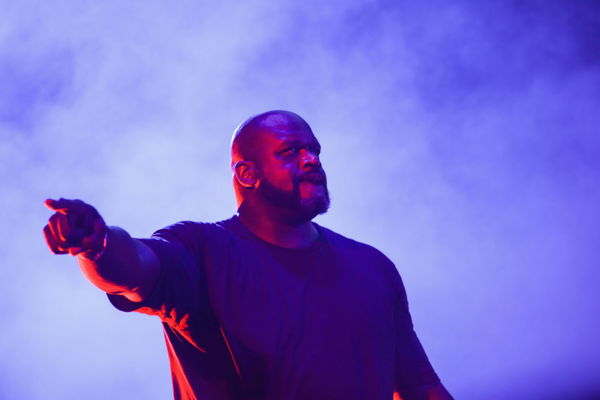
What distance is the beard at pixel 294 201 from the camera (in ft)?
6.65

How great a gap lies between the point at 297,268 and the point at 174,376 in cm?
49

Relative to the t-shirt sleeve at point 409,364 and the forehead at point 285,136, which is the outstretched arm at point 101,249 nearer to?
the forehead at point 285,136

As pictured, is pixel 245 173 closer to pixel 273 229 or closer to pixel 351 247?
pixel 273 229

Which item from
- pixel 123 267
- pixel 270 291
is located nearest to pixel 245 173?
pixel 270 291

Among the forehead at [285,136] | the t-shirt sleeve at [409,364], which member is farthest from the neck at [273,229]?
the t-shirt sleeve at [409,364]

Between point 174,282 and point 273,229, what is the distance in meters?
0.53

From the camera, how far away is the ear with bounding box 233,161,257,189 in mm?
2115

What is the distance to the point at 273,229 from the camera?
2084 mm

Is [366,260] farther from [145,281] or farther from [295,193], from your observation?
[145,281]

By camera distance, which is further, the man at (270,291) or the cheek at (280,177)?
the cheek at (280,177)

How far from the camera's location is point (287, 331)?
1799 millimetres

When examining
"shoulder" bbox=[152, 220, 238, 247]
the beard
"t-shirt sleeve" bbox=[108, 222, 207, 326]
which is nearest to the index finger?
"t-shirt sleeve" bbox=[108, 222, 207, 326]

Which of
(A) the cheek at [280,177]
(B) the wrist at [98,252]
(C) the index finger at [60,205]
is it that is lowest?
(B) the wrist at [98,252]

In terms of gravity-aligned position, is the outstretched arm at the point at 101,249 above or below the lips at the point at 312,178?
below
